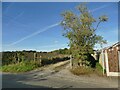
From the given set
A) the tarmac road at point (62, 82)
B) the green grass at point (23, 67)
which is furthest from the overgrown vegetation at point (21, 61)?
the tarmac road at point (62, 82)

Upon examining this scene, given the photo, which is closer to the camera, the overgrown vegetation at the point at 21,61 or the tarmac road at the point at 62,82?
the tarmac road at the point at 62,82

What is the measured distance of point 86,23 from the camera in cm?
2509

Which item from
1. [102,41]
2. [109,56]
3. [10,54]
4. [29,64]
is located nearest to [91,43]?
[102,41]

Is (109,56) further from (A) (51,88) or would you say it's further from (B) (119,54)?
(A) (51,88)

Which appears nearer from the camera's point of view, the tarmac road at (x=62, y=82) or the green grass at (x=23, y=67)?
the tarmac road at (x=62, y=82)

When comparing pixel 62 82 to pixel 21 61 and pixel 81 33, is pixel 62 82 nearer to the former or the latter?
pixel 81 33

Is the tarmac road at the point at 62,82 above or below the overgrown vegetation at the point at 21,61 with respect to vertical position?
below

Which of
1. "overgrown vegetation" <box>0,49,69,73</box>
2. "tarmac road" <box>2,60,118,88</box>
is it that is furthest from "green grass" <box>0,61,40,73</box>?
"tarmac road" <box>2,60,118,88</box>

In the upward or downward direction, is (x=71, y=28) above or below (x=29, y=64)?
above

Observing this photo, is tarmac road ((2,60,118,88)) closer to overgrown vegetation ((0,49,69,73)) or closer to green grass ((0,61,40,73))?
green grass ((0,61,40,73))

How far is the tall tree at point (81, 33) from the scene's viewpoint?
2475 centimetres

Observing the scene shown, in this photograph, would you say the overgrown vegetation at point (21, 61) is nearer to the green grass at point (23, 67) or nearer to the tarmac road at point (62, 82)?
the green grass at point (23, 67)

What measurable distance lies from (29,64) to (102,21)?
9.95m

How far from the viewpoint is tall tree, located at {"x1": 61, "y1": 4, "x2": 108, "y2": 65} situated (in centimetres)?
2475
